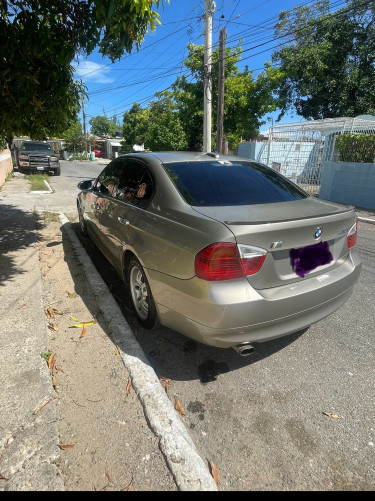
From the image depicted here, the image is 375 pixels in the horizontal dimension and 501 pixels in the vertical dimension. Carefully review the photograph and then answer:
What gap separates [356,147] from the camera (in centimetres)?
982

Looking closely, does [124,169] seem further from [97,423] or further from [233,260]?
[97,423]

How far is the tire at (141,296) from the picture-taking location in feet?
9.24

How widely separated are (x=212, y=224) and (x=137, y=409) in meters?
1.34

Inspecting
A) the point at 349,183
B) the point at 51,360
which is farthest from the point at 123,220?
the point at 349,183

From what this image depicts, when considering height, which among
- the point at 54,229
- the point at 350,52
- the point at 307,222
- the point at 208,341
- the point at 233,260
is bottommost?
the point at 54,229

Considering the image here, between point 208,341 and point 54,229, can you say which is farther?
point 54,229

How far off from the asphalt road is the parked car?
39 centimetres

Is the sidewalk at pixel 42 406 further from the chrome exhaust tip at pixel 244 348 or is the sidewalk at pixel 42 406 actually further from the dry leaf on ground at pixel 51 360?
the chrome exhaust tip at pixel 244 348

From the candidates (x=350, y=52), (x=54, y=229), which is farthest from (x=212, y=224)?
(x=350, y=52)

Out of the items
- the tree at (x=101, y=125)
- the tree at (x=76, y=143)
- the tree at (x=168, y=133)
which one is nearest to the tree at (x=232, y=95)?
the tree at (x=168, y=133)

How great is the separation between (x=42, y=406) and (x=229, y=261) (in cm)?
Result: 157

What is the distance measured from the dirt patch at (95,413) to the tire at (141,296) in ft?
1.18

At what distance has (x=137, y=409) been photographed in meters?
2.11

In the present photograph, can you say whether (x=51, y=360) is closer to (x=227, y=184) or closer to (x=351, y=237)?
(x=227, y=184)
